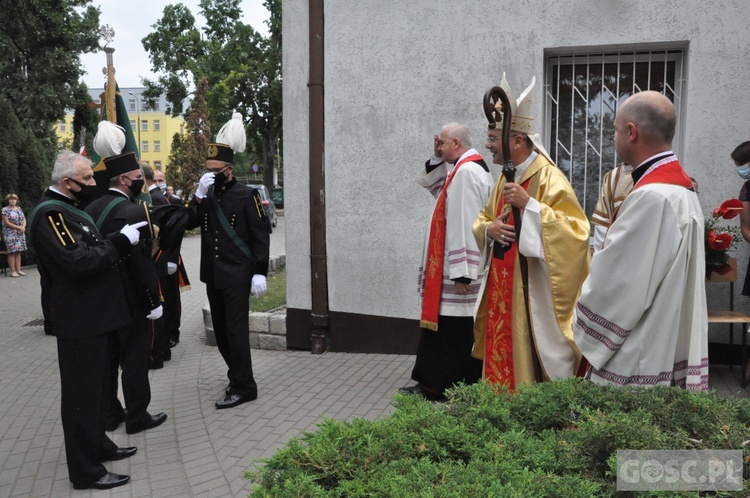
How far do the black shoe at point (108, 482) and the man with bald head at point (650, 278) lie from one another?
10.1 feet

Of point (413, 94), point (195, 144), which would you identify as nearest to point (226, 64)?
point (195, 144)

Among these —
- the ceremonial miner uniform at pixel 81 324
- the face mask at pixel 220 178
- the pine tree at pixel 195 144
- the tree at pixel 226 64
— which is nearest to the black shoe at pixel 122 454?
the ceremonial miner uniform at pixel 81 324

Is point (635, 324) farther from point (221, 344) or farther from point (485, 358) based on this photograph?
point (221, 344)

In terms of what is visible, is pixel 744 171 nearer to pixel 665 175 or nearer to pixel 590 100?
pixel 590 100

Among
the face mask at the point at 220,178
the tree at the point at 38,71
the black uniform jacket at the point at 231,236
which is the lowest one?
the black uniform jacket at the point at 231,236

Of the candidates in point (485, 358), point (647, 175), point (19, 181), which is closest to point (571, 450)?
point (647, 175)

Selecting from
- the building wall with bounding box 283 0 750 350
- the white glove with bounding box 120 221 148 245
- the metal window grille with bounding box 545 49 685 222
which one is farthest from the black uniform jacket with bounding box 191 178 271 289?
the metal window grille with bounding box 545 49 685 222

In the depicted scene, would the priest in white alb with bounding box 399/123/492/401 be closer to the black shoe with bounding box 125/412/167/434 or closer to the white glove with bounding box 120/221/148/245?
the black shoe with bounding box 125/412/167/434

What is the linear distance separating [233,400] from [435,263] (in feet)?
6.96

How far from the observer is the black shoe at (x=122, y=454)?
15.7 feet

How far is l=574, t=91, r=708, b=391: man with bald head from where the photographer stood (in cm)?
289

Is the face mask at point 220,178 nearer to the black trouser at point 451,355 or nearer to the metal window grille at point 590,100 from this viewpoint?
the black trouser at point 451,355

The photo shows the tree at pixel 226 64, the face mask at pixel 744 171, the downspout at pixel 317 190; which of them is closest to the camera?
the face mask at pixel 744 171

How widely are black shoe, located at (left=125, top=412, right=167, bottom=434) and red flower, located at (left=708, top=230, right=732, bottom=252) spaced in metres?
4.76
